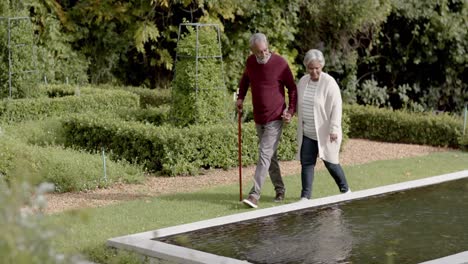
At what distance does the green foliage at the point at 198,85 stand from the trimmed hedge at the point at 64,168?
1687mm

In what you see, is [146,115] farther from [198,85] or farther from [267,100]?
[267,100]

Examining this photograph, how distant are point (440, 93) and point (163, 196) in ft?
39.6

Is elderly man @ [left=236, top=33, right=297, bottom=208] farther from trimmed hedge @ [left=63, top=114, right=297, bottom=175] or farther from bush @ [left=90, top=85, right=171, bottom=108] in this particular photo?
bush @ [left=90, top=85, right=171, bottom=108]

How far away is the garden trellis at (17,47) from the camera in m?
16.8

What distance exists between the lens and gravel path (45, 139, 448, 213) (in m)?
10.3

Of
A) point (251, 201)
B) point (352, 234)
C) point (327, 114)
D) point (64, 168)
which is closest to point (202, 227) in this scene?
point (352, 234)

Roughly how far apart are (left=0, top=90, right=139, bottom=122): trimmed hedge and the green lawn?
201 inches

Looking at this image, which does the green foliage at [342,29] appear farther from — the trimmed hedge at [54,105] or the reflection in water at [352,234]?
the reflection in water at [352,234]

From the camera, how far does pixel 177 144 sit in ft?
39.5

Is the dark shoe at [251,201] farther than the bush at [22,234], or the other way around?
the dark shoe at [251,201]

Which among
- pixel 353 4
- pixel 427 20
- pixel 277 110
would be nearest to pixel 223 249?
pixel 277 110

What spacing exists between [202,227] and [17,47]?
9620 millimetres

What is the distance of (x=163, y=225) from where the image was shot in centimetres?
878

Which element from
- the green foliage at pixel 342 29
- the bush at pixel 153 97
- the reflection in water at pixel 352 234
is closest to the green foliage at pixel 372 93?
the green foliage at pixel 342 29
